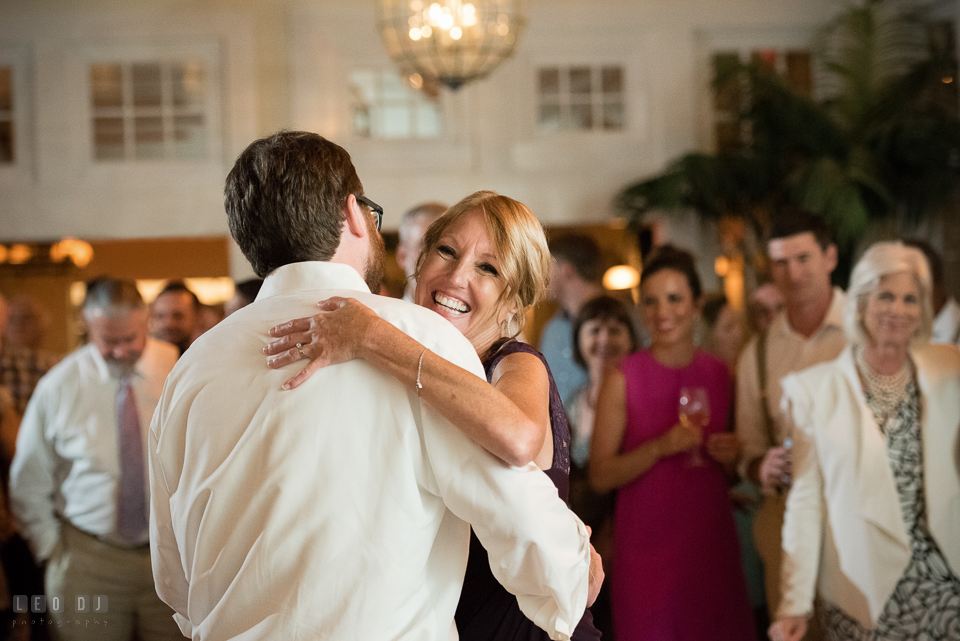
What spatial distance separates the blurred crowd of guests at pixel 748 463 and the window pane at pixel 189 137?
227 cm

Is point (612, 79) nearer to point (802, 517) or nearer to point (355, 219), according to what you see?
point (802, 517)

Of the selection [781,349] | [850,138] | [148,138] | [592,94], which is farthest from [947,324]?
[148,138]

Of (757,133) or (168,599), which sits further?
(757,133)

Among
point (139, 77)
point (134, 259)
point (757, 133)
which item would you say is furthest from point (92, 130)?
point (757, 133)

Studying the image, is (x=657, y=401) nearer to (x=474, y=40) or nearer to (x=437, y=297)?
(x=437, y=297)

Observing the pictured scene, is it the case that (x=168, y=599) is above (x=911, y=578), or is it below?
above

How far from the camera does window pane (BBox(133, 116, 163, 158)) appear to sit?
5273 mm

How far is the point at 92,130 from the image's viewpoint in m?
5.22

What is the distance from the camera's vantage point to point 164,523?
1.43m

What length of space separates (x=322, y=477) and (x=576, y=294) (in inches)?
117

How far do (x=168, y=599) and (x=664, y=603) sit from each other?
1.65 metres

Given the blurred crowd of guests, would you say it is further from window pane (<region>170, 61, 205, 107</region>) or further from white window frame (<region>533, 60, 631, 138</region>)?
window pane (<region>170, 61, 205, 107</region>)

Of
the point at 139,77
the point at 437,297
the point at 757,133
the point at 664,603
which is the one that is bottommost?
the point at 664,603

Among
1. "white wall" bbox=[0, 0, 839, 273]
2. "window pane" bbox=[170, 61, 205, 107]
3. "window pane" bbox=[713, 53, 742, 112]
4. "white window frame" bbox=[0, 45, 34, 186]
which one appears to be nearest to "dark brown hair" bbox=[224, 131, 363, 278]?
"white wall" bbox=[0, 0, 839, 273]
